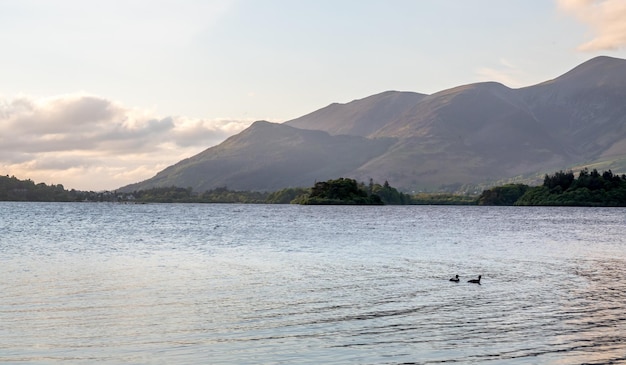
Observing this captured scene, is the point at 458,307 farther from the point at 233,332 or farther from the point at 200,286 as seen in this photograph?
the point at 200,286

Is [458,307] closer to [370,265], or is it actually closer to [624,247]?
[370,265]

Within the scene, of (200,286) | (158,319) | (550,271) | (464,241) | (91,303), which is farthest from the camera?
(464,241)

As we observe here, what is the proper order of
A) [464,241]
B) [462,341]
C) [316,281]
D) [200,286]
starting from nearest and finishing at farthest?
[462,341]
[200,286]
[316,281]
[464,241]

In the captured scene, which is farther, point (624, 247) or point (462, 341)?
point (624, 247)

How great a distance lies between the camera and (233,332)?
1174 inches

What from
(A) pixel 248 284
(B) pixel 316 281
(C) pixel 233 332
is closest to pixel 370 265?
(B) pixel 316 281

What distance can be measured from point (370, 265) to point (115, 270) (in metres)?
21.3

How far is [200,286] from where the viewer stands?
45.5m

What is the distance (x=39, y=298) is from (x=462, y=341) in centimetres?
2328

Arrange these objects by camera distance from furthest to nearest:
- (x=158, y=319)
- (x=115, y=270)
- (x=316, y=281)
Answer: (x=115, y=270), (x=316, y=281), (x=158, y=319)

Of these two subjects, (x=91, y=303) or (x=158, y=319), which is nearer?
(x=158, y=319)

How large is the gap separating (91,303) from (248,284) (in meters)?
11.9

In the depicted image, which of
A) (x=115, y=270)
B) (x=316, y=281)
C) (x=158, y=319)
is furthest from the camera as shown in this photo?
(x=115, y=270)

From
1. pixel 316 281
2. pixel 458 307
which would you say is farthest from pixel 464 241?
pixel 458 307
